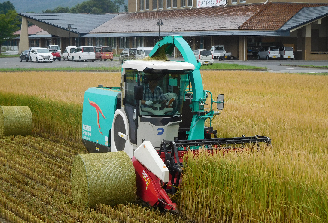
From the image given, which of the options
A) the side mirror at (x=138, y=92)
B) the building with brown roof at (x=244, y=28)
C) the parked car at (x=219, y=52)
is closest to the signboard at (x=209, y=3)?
the building with brown roof at (x=244, y=28)

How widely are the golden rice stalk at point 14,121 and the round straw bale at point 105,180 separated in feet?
21.7

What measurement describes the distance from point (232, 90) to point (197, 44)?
1747 inches

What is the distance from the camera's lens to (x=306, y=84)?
2395 centimetres

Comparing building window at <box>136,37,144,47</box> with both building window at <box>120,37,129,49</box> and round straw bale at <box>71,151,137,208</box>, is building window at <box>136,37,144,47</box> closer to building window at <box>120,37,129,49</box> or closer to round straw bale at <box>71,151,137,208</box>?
building window at <box>120,37,129,49</box>

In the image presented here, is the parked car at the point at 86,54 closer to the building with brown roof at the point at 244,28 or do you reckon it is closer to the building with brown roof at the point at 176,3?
the building with brown roof at the point at 244,28

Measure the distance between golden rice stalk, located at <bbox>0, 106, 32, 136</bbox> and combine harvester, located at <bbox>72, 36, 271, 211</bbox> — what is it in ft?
16.1

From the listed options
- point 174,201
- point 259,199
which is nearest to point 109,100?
point 174,201

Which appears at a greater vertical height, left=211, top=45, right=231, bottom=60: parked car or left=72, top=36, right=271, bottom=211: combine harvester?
left=211, top=45, right=231, bottom=60: parked car

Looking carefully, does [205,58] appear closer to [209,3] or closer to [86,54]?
[86,54]

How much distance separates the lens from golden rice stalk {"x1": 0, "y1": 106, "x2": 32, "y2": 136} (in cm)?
1404

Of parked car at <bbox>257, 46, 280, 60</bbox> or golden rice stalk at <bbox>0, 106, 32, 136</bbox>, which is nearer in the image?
golden rice stalk at <bbox>0, 106, 32, 136</bbox>

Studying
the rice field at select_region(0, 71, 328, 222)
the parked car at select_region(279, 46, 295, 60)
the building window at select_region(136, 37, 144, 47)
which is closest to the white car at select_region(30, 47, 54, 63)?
the building window at select_region(136, 37, 144, 47)

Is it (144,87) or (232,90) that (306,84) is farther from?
(144,87)

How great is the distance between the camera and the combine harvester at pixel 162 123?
7766mm
